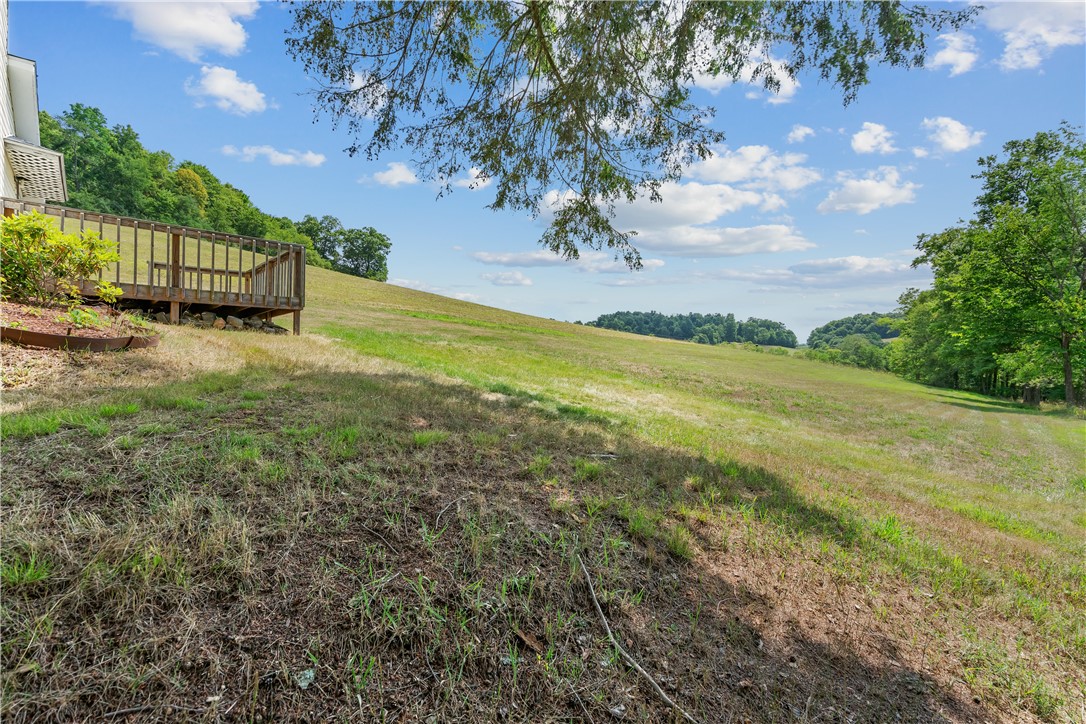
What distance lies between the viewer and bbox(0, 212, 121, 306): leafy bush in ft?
17.7

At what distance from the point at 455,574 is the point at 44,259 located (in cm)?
701

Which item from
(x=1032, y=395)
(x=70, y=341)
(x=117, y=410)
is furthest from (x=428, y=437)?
(x=1032, y=395)

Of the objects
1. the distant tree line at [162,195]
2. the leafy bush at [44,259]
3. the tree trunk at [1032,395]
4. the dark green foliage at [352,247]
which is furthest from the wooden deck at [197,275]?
the dark green foliage at [352,247]

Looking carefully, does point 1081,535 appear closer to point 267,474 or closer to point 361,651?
point 361,651

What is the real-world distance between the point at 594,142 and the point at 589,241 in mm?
1673

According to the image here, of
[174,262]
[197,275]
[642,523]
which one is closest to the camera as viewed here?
[642,523]

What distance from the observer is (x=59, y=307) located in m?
5.83

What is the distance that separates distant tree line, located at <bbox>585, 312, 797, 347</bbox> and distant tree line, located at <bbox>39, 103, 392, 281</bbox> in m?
45.4

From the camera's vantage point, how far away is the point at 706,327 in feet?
316

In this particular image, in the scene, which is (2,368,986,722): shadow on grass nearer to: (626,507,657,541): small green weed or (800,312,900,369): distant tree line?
(626,507,657,541): small green weed

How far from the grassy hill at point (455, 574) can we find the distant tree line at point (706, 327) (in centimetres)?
7863

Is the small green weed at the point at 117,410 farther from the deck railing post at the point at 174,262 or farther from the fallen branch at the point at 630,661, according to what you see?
the deck railing post at the point at 174,262

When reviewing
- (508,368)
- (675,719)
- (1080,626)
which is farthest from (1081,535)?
(508,368)

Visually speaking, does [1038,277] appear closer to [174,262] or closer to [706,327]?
[174,262]
